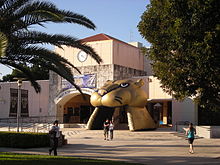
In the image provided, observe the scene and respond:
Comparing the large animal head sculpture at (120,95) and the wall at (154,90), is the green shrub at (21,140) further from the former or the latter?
the wall at (154,90)

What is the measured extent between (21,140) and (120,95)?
11.5 m

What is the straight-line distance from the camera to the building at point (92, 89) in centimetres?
3531

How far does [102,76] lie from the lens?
36688 millimetres

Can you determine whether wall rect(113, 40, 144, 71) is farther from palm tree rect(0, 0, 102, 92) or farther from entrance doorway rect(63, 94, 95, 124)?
palm tree rect(0, 0, 102, 92)

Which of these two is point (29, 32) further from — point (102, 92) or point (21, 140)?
point (102, 92)

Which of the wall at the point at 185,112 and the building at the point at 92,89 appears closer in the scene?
the wall at the point at 185,112

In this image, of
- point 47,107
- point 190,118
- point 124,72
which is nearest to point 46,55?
point 190,118

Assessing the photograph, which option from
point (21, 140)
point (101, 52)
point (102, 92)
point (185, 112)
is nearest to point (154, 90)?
point (185, 112)

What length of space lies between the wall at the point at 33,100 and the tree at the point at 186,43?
97.0 ft

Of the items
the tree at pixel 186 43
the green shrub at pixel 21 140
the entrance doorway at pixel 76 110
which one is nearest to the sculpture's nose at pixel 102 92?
the green shrub at pixel 21 140

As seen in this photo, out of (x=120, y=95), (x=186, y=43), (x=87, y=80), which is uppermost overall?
(x=87, y=80)

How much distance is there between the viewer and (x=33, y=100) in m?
43.5

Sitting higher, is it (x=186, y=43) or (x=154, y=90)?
(x=186, y=43)

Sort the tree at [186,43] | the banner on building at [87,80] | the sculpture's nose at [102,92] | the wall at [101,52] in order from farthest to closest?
the banner on building at [87,80], the wall at [101,52], the sculpture's nose at [102,92], the tree at [186,43]
